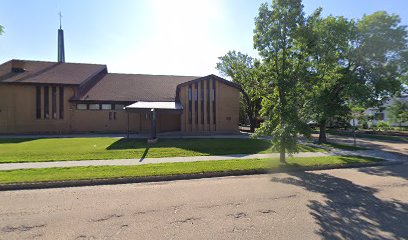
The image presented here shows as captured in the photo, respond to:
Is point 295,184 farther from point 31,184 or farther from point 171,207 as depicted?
point 31,184

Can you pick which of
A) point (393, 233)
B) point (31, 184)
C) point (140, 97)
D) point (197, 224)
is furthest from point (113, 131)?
point (393, 233)

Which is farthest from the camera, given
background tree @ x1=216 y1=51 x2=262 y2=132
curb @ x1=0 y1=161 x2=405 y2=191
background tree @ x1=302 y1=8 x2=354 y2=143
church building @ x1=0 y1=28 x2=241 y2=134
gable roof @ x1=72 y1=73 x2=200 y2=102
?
background tree @ x1=216 y1=51 x2=262 y2=132

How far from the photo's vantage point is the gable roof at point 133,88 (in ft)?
83.9

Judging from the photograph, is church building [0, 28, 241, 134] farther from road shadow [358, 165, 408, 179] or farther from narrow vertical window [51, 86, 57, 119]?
road shadow [358, 165, 408, 179]

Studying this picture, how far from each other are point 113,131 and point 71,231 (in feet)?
73.9

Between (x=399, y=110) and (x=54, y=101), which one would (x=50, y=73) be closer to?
(x=54, y=101)

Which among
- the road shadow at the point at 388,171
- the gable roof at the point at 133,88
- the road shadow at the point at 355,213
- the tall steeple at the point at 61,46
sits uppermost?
the tall steeple at the point at 61,46

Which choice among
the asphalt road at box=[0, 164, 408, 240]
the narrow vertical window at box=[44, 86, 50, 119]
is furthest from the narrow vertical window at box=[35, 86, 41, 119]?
the asphalt road at box=[0, 164, 408, 240]

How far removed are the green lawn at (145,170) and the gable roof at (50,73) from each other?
20182mm

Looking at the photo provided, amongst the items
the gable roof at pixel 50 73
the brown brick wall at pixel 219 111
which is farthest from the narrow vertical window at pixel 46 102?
the brown brick wall at pixel 219 111

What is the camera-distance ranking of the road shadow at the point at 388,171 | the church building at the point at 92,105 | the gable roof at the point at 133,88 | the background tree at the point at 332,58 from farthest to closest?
the gable roof at the point at 133,88, the church building at the point at 92,105, the background tree at the point at 332,58, the road shadow at the point at 388,171

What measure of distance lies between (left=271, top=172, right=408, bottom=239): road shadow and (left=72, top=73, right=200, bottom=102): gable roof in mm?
22568

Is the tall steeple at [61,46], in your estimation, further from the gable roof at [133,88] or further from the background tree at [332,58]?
the background tree at [332,58]

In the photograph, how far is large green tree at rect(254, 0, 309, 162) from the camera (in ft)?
30.0
